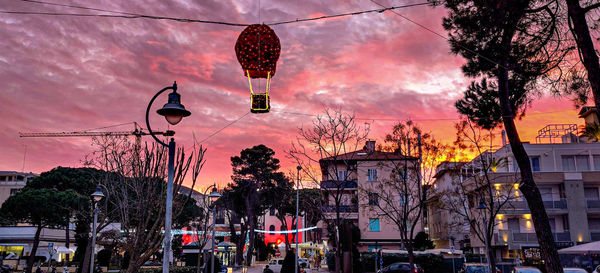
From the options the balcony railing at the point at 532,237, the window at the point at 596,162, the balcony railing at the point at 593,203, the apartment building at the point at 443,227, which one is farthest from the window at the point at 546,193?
the apartment building at the point at 443,227

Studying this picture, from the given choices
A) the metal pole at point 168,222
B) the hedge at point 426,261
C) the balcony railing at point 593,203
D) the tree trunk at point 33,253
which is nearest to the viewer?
the metal pole at point 168,222

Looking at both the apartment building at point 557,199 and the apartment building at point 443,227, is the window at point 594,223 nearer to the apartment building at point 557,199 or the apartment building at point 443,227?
the apartment building at point 557,199

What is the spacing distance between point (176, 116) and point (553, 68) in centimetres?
1046

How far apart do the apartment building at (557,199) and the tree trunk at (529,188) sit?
78.5 feet

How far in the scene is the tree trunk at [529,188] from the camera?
1267cm

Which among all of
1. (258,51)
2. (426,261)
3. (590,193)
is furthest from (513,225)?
(258,51)

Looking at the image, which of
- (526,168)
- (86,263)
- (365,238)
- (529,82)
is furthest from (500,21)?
(365,238)

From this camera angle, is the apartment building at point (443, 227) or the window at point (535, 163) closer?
the window at point (535, 163)

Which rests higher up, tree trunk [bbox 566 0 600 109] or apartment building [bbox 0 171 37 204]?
apartment building [bbox 0 171 37 204]

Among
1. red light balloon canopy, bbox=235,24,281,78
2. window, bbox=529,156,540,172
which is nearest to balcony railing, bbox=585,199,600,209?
window, bbox=529,156,540,172

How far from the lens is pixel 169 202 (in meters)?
7.77

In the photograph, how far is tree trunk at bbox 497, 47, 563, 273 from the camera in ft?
41.6

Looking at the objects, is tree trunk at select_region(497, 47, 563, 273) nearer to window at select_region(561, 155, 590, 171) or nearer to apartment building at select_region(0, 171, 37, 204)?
window at select_region(561, 155, 590, 171)

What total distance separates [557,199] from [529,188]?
30.8 metres
